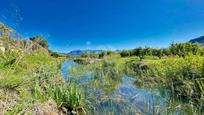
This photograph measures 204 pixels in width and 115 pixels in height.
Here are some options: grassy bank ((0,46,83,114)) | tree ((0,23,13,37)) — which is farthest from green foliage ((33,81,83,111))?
tree ((0,23,13,37))

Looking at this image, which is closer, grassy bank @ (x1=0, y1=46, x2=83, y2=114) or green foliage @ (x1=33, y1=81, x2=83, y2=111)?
grassy bank @ (x1=0, y1=46, x2=83, y2=114)

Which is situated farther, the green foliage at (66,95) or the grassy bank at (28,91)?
the green foliage at (66,95)

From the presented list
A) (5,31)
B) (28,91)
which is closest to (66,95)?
(28,91)

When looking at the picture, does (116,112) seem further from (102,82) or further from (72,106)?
(102,82)

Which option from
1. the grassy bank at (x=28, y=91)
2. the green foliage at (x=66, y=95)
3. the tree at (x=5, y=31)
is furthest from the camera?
the green foliage at (x=66, y=95)

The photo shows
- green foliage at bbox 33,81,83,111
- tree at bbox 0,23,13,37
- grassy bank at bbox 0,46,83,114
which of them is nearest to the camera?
grassy bank at bbox 0,46,83,114

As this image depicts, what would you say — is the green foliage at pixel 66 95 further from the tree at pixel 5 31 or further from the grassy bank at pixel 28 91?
the tree at pixel 5 31

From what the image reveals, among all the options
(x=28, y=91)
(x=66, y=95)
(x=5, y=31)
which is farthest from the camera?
(x=66, y=95)

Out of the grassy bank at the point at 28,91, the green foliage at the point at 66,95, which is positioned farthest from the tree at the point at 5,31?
the green foliage at the point at 66,95

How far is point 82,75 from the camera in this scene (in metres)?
10.5

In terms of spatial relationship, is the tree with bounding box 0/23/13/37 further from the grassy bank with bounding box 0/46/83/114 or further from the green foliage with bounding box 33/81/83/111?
the green foliage with bounding box 33/81/83/111

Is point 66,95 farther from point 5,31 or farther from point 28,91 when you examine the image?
point 5,31

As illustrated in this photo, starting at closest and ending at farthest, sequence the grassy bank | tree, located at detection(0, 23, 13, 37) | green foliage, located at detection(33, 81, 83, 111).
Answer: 1. the grassy bank
2. tree, located at detection(0, 23, 13, 37)
3. green foliage, located at detection(33, 81, 83, 111)

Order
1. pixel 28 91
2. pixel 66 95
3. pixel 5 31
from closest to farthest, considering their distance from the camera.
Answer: pixel 5 31 < pixel 28 91 < pixel 66 95
